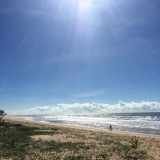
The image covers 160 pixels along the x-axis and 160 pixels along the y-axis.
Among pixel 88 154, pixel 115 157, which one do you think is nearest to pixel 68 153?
pixel 88 154

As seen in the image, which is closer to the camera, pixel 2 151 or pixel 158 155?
pixel 2 151

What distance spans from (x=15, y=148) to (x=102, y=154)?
30.3 feet

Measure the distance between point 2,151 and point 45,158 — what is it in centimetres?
479

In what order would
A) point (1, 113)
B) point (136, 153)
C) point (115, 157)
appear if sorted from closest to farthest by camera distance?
point (115, 157), point (136, 153), point (1, 113)

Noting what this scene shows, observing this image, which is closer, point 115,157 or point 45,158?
point 45,158

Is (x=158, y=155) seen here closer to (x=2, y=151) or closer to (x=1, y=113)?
(x=2, y=151)

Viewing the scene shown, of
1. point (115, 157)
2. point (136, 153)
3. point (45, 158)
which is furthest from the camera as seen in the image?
point (136, 153)

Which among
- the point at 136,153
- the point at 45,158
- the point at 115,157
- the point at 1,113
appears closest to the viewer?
the point at 45,158

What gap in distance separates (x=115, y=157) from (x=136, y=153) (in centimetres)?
311

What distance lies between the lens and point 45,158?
53.5 ft

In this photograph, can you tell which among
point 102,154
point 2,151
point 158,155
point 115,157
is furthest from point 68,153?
point 158,155

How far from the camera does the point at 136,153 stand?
1942cm

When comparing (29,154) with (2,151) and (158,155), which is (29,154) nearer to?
(2,151)

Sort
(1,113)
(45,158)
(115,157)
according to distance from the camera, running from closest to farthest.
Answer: (45,158)
(115,157)
(1,113)
